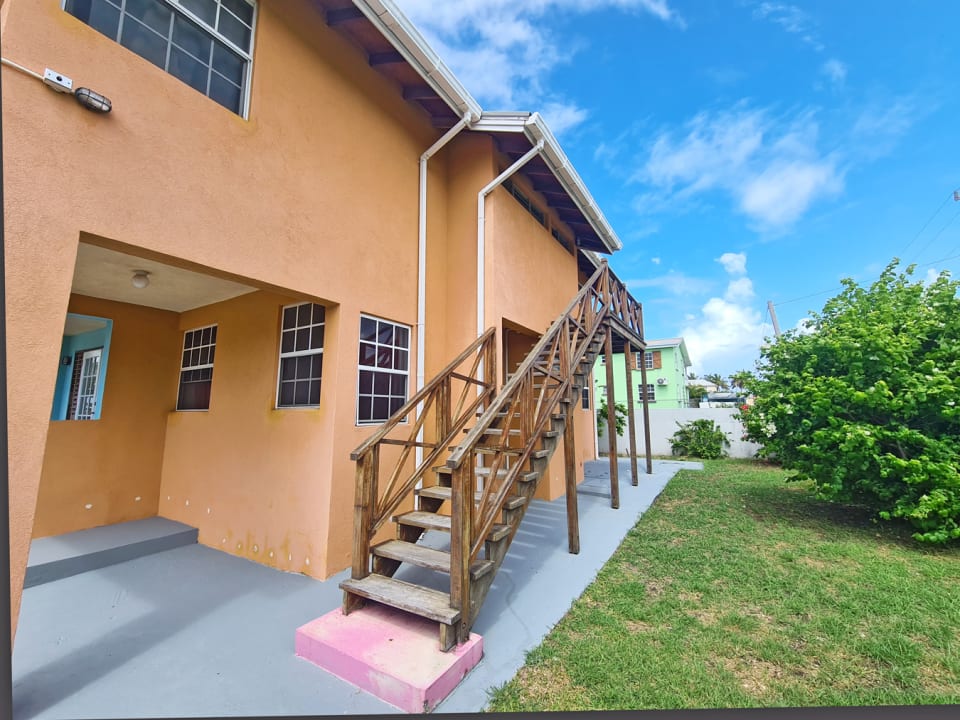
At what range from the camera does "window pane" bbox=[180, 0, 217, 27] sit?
10.9 feet

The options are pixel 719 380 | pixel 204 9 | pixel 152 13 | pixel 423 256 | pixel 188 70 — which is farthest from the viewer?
pixel 719 380

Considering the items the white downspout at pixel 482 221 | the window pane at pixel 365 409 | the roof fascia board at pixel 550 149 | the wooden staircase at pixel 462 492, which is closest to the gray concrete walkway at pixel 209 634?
the wooden staircase at pixel 462 492

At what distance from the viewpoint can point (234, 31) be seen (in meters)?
3.60

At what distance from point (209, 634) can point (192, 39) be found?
485 cm

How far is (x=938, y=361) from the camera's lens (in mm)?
4797

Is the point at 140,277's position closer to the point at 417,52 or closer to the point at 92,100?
the point at 92,100

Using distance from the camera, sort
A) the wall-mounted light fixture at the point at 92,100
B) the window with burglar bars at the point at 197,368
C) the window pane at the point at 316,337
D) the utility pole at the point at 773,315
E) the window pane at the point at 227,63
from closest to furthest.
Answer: the wall-mounted light fixture at the point at 92,100
the window pane at the point at 227,63
the window pane at the point at 316,337
the window with burglar bars at the point at 197,368
the utility pole at the point at 773,315

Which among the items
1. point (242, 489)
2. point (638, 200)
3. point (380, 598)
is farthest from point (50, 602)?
point (638, 200)

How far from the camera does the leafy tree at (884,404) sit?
4.50 meters

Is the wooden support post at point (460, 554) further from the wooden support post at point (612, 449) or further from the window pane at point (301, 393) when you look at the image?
the wooden support post at point (612, 449)

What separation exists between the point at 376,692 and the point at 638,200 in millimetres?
10618

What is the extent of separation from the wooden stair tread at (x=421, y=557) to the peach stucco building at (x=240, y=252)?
3.54 feet

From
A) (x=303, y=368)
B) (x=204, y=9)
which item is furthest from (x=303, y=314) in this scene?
(x=204, y=9)

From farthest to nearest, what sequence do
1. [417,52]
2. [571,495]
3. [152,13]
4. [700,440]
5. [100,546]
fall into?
1. [700,440]
2. [571,495]
3. [417,52]
4. [100,546]
5. [152,13]
